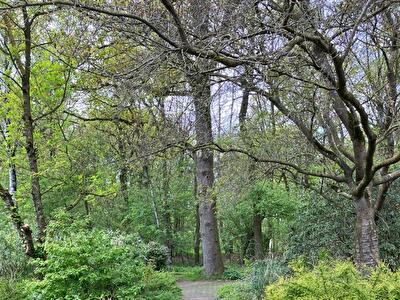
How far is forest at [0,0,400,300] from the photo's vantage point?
14.5 feet

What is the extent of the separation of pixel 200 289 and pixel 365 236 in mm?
4836

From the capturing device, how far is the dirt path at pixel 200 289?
8539 millimetres

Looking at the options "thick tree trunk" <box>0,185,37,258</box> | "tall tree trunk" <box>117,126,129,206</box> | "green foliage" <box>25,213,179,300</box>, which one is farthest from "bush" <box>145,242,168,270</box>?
"green foliage" <box>25,213,179,300</box>

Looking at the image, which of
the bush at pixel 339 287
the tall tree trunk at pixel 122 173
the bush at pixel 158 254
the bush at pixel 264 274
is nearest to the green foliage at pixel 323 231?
the bush at pixel 264 274

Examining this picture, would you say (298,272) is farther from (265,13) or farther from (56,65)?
(56,65)

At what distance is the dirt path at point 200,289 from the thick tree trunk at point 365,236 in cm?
328

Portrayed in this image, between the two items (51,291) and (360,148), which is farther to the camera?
(360,148)

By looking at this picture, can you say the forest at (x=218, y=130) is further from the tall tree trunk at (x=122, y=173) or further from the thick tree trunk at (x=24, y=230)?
the tall tree trunk at (x=122, y=173)

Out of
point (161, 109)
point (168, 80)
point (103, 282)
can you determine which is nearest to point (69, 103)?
point (161, 109)

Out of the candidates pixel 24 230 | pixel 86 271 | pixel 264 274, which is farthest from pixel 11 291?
pixel 264 274

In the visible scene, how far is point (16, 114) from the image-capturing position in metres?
8.43

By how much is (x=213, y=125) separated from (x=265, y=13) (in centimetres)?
449

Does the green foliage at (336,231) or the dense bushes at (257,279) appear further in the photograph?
the green foliage at (336,231)

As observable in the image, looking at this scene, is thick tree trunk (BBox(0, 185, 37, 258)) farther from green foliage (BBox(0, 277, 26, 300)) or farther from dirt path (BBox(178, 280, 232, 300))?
dirt path (BBox(178, 280, 232, 300))
